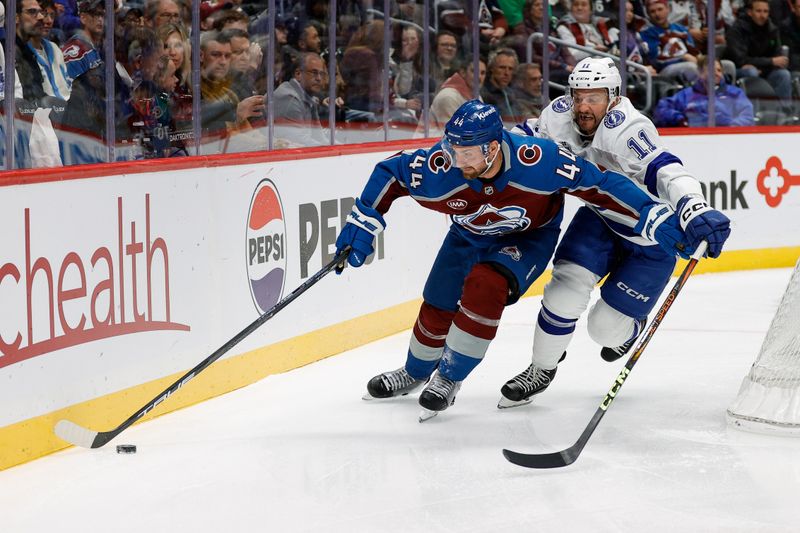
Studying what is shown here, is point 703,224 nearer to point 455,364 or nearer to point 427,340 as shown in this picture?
point 455,364

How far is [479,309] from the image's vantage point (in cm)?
392

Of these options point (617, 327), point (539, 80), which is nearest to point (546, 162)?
point (617, 327)

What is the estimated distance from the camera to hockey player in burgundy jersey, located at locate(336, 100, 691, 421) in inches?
149

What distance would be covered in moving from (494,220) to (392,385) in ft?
2.58

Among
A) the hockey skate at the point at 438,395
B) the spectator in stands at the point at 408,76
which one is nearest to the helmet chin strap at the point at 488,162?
the hockey skate at the point at 438,395

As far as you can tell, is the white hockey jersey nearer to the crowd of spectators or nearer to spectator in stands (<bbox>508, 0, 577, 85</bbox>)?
the crowd of spectators

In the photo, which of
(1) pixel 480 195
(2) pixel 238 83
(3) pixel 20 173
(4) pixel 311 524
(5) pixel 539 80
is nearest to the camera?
(4) pixel 311 524

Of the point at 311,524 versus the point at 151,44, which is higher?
the point at 151,44

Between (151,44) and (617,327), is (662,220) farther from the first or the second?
(151,44)

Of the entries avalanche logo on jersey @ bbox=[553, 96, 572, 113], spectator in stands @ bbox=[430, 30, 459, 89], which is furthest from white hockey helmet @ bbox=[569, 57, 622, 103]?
spectator in stands @ bbox=[430, 30, 459, 89]

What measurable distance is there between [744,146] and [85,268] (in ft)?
17.0

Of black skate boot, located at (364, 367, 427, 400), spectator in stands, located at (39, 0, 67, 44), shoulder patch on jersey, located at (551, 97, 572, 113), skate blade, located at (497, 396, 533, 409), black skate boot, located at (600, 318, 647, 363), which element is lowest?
skate blade, located at (497, 396, 533, 409)

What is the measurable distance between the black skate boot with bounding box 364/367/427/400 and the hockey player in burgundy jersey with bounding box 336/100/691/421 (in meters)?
0.25

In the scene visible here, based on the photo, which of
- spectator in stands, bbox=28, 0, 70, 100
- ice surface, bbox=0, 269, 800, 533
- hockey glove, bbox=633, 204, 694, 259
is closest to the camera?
ice surface, bbox=0, 269, 800, 533
